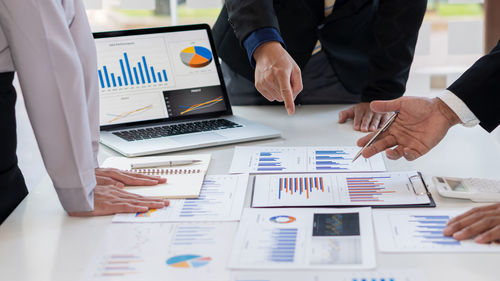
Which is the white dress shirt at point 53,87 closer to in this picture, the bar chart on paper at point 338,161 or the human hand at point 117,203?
the human hand at point 117,203

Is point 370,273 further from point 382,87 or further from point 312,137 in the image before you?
point 382,87

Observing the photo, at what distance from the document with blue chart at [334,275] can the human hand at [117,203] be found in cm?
32

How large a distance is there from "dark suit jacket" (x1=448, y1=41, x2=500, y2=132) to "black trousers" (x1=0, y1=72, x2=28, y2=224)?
0.97 metres

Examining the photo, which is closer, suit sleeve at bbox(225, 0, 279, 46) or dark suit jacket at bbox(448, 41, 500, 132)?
dark suit jacket at bbox(448, 41, 500, 132)

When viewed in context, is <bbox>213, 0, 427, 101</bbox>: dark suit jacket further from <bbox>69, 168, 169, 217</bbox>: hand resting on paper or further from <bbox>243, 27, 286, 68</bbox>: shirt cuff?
<bbox>69, 168, 169, 217</bbox>: hand resting on paper

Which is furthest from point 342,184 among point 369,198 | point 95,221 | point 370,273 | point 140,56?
point 140,56

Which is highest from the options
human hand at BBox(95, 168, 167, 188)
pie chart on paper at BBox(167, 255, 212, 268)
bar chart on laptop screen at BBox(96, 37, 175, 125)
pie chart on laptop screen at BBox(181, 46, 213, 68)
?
pie chart on laptop screen at BBox(181, 46, 213, 68)

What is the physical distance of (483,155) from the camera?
1469 mm

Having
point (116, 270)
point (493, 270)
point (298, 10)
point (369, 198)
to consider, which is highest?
point (298, 10)

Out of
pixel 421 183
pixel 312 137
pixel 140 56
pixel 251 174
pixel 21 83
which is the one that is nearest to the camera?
pixel 21 83

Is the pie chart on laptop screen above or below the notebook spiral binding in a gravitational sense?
above

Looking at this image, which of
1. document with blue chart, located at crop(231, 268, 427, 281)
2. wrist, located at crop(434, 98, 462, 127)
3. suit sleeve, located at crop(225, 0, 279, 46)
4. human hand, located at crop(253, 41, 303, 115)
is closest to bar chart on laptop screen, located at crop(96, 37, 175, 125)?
suit sleeve, located at crop(225, 0, 279, 46)

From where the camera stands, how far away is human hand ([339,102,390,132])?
173 cm

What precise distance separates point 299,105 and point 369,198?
86cm
